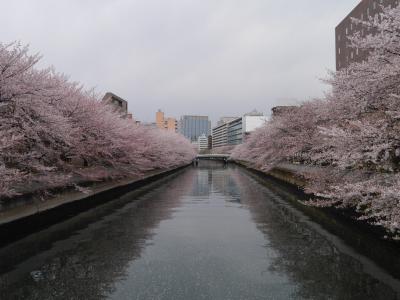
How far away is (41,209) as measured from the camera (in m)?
16.8

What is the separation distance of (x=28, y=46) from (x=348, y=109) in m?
13.5

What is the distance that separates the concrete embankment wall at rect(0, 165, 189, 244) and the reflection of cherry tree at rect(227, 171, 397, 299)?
9957 mm

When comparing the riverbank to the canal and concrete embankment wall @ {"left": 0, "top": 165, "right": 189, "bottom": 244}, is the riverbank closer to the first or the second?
the canal

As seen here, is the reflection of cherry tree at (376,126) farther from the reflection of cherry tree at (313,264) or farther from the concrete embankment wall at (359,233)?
the reflection of cherry tree at (313,264)

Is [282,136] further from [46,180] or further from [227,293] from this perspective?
[227,293]

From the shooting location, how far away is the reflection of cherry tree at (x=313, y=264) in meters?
8.57

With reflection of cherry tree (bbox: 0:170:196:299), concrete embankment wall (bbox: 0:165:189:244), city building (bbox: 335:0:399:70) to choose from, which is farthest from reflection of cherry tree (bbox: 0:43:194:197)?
city building (bbox: 335:0:399:70)

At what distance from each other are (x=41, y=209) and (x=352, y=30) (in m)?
66.6

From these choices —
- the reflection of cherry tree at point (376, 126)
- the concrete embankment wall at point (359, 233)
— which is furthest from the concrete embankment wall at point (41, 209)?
the concrete embankment wall at point (359, 233)

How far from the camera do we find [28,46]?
49.4ft

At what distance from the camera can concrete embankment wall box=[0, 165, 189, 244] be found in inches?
542

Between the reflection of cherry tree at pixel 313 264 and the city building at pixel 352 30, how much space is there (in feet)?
158

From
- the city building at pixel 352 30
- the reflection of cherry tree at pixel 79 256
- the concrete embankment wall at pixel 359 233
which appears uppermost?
the city building at pixel 352 30

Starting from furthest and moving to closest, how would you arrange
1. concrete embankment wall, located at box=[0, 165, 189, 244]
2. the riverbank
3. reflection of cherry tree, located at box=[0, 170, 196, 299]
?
concrete embankment wall, located at box=[0, 165, 189, 244], the riverbank, reflection of cherry tree, located at box=[0, 170, 196, 299]
